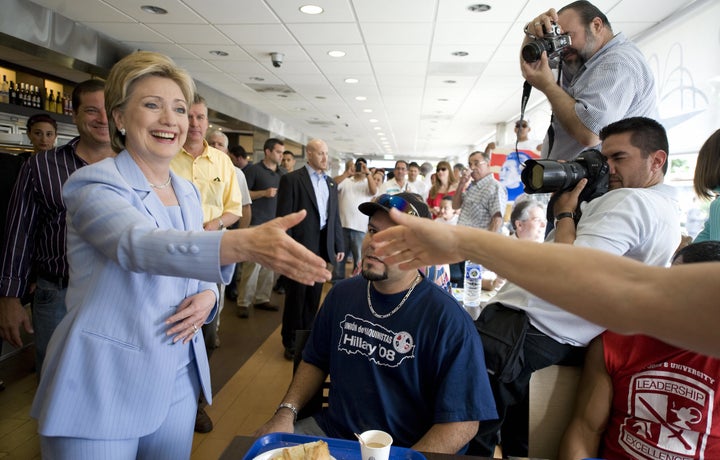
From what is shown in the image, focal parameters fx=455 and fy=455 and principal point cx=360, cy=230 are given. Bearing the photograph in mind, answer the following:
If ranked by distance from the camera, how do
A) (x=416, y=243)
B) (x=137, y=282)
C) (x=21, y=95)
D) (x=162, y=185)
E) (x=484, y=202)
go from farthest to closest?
(x=21, y=95)
(x=484, y=202)
(x=162, y=185)
(x=137, y=282)
(x=416, y=243)

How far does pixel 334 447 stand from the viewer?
106cm

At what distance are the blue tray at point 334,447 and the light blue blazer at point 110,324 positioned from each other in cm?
29

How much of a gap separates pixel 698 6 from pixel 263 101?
7.21 metres

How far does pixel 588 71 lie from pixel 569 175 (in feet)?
1.94

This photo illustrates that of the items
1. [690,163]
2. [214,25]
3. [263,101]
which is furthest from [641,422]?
[263,101]

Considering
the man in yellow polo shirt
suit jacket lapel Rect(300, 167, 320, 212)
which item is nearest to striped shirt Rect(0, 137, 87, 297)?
the man in yellow polo shirt

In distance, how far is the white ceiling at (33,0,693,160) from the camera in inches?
158

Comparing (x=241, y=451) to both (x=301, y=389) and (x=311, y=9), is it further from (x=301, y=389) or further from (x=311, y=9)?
(x=311, y=9)

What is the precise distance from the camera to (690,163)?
4031mm

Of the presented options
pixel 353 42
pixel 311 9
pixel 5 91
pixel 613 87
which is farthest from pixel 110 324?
pixel 5 91

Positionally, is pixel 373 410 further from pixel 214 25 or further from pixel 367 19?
pixel 214 25

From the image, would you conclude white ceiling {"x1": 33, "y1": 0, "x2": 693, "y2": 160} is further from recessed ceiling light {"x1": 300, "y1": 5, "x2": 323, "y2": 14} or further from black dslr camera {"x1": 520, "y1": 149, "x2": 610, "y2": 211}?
black dslr camera {"x1": 520, "y1": 149, "x2": 610, "y2": 211}

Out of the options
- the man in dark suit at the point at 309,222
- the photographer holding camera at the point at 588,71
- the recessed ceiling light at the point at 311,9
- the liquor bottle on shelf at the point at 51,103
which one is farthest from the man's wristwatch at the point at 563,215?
the liquor bottle on shelf at the point at 51,103

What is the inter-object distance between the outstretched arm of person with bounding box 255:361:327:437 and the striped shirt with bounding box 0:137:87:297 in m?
1.12
